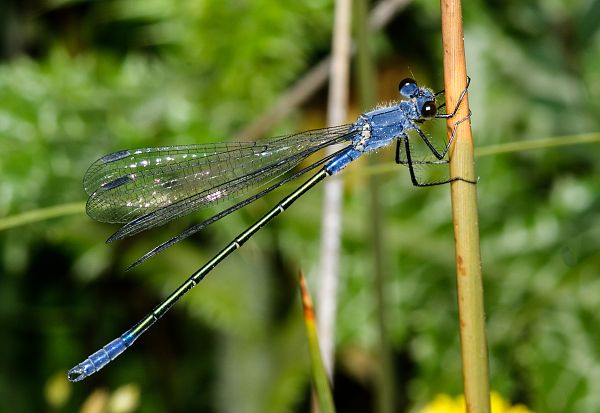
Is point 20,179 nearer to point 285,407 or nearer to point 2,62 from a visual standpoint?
point 2,62

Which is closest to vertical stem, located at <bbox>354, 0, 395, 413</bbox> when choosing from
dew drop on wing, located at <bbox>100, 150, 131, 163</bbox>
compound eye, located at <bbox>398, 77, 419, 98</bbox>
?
compound eye, located at <bbox>398, 77, 419, 98</bbox>

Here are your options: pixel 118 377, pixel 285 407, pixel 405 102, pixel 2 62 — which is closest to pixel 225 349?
pixel 285 407

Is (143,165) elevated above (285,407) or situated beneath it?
elevated above

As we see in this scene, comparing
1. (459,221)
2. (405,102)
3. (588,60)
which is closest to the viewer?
(459,221)

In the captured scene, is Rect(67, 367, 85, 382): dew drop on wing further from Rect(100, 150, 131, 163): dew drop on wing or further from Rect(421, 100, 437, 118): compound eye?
Rect(421, 100, 437, 118): compound eye

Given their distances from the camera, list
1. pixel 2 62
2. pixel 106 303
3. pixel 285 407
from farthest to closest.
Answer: pixel 2 62 < pixel 106 303 < pixel 285 407

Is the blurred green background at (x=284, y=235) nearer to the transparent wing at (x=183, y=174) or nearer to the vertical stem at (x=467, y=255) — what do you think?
the transparent wing at (x=183, y=174)

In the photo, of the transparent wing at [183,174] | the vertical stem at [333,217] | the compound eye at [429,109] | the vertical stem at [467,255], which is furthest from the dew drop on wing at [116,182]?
the vertical stem at [467,255]
